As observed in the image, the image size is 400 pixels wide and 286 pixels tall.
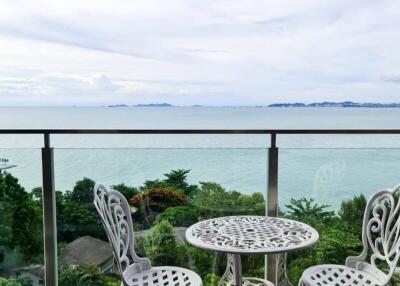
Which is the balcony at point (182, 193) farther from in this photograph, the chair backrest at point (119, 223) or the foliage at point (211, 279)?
the chair backrest at point (119, 223)

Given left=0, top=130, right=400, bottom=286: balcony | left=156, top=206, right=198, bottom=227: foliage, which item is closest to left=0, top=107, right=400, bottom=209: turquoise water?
left=0, top=130, right=400, bottom=286: balcony

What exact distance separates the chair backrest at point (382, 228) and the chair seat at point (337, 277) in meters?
0.07

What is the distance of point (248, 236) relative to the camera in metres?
A: 2.38

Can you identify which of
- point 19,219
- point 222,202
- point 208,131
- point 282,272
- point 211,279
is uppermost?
point 208,131

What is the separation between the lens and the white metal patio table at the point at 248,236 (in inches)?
85.4

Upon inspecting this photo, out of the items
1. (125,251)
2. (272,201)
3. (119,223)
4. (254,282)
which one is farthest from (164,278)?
(272,201)

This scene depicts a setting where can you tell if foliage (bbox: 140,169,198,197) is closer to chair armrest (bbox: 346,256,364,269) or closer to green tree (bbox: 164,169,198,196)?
green tree (bbox: 164,169,198,196)

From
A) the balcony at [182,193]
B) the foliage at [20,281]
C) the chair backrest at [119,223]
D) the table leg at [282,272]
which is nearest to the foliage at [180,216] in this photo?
the balcony at [182,193]

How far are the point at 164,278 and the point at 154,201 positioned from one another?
67 centimetres

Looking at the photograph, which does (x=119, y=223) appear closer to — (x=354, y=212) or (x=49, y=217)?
(x=49, y=217)

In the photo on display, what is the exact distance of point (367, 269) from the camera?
2.52 m

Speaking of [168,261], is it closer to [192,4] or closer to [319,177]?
[319,177]

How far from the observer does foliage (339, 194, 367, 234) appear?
2967 millimetres

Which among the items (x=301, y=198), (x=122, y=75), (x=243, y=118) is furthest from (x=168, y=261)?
(x=122, y=75)
